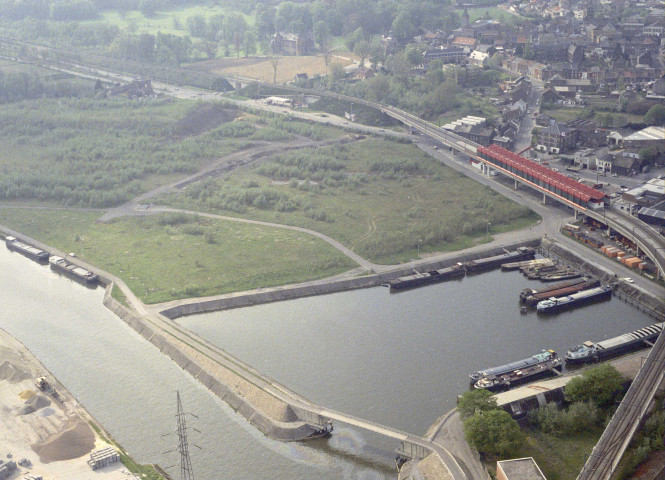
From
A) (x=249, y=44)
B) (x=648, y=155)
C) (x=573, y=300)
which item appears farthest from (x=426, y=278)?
(x=249, y=44)

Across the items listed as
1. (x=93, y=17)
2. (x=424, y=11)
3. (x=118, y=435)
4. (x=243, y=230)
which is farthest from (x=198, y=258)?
(x=93, y=17)

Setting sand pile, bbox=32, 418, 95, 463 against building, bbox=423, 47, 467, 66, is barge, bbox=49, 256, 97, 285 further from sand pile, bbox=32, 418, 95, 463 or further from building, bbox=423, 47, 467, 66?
building, bbox=423, 47, 467, 66

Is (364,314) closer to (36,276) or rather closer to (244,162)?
(36,276)

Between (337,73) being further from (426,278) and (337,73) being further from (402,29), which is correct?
(426,278)

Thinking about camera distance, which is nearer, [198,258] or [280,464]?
[280,464]

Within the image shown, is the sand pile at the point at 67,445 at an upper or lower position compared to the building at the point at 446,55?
lower

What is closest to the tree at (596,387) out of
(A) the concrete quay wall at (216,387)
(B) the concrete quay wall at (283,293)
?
(A) the concrete quay wall at (216,387)

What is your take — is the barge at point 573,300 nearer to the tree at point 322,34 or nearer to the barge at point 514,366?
the barge at point 514,366
